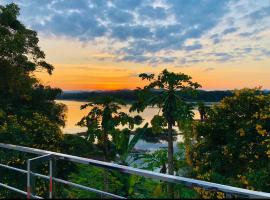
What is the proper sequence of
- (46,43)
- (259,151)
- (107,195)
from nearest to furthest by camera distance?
(107,195) < (259,151) < (46,43)

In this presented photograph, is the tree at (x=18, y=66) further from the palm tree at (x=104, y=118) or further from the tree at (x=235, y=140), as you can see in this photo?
the tree at (x=235, y=140)

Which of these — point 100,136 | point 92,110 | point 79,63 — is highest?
point 79,63

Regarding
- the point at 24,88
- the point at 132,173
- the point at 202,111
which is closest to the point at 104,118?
the point at 24,88

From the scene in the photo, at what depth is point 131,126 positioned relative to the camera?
2998 centimetres

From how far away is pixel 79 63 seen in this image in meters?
33.4

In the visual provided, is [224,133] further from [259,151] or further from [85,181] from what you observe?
[85,181]

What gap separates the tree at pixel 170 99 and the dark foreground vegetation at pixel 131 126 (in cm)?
6

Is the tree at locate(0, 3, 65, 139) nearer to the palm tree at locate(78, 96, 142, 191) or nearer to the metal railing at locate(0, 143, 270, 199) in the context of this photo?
the palm tree at locate(78, 96, 142, 191)

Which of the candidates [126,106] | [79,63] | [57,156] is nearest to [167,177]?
[57,156]

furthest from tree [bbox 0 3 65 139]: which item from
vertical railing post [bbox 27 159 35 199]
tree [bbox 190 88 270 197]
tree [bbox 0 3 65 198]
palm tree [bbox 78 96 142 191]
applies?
vertical railing post [bbox 27 159 35 199]

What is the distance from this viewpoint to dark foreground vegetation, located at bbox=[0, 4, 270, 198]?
15719 mm

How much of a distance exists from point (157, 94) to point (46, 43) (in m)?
8.44

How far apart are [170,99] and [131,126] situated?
5412mm

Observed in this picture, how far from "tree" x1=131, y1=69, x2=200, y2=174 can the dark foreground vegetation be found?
0.19 feet
